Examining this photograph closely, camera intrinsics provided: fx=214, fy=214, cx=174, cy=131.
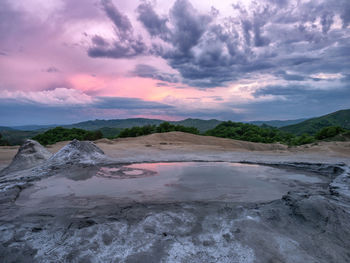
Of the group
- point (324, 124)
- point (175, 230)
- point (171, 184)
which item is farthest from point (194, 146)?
point (324, 124)

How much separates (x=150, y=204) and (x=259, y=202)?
5.99 ft

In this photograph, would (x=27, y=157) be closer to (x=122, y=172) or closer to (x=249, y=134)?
(x=122, y=172)

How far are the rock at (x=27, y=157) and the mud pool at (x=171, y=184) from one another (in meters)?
1.69

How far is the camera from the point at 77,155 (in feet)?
23.4

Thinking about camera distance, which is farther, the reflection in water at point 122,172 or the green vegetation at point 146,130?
the green vegetation at point 146,130

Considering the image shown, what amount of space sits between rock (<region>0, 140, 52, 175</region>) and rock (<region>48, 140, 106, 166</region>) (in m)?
0.61

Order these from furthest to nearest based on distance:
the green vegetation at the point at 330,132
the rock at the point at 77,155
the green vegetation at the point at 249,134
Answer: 1. the green vegetation at the point at 249,134
2. the green vegetation at the point at 330,132
3. the rock at the point at 77,155

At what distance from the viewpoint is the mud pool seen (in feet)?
12.9

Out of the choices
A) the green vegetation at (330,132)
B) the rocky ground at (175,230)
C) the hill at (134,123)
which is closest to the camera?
the rocky ground at (175,230)

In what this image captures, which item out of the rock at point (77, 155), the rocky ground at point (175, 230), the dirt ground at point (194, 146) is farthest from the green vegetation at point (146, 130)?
the rocky ground at point (175, 230)

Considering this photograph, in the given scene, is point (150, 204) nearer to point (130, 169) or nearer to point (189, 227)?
point (189, 227)

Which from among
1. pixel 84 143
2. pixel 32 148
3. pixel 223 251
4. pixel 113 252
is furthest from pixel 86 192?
pixel 32 148

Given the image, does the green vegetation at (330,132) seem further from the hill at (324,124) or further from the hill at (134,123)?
the hill at (134,123)

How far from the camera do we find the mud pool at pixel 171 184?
3.94 m
